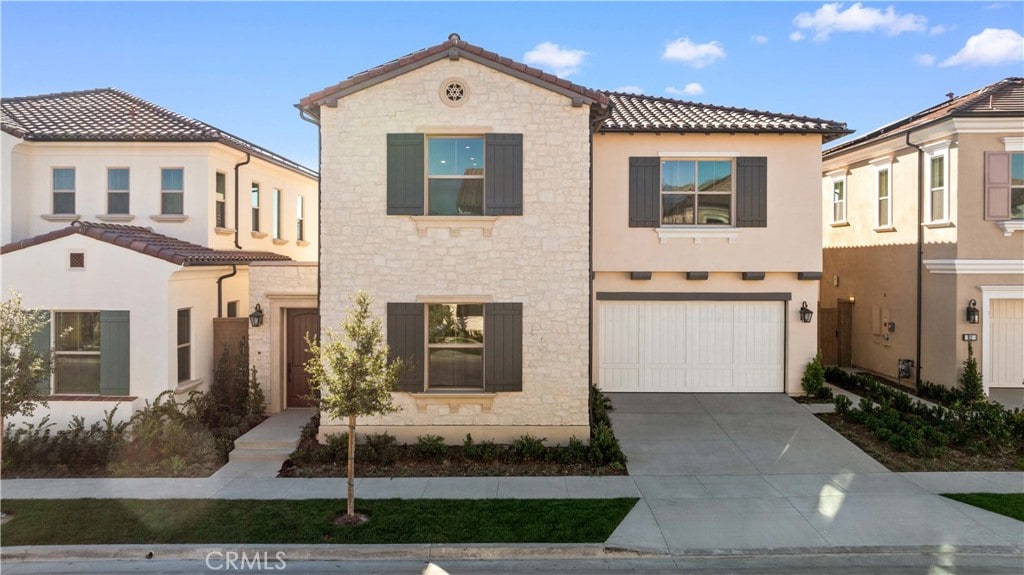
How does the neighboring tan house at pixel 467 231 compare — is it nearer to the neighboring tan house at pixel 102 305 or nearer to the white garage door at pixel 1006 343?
the neighboring tan house at pixel 102 305

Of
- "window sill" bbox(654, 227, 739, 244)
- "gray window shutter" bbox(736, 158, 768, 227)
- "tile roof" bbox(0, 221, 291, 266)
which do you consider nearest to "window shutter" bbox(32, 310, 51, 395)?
"tile roof" bbox(0, 221, 291, 266)

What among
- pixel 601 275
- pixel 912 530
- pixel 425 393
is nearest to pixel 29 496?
pixel 425 393

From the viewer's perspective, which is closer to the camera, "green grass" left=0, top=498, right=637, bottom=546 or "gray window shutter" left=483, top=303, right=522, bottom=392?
"green grass" left=0, top=498, right=637, bottom=546

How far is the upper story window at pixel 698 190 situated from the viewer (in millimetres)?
14352

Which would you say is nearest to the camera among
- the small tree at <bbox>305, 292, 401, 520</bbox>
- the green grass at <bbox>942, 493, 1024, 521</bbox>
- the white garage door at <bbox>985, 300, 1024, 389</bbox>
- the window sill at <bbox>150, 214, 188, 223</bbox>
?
the small tree at <bbox>305, 292, 401, 520</bbox>

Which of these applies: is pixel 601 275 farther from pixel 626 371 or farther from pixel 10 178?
pixel 10 178

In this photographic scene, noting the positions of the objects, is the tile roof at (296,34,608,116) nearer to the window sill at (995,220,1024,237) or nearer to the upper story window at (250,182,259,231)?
the upper story window at (250,182,259,231)

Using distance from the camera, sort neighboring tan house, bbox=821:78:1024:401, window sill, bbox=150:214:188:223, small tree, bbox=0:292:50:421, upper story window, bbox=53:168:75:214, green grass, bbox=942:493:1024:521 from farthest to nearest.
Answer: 1. upper story window, bbox=53:168:75:214
2. window sill, bbox=150:214:188:223
3. neighboring tan house, bbox=821:78:1024:401
4. small tree, bbox=0:292:50:421
5. green grass, bbox=942:493:1024:521

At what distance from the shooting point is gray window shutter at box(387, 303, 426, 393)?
11.5m

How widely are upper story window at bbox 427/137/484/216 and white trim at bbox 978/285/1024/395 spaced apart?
452 inches

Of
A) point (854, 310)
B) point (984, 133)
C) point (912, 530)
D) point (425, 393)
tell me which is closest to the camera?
point (912, 530)

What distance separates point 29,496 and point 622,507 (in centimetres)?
863

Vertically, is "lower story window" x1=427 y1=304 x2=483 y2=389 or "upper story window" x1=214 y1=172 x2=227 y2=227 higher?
"upper story window" x1=214 y1=172 x2=227 y2=227

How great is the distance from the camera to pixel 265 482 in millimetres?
9969
